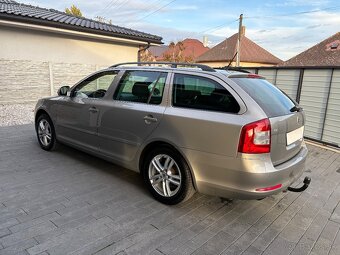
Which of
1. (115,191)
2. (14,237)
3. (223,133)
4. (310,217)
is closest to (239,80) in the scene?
(223,133)

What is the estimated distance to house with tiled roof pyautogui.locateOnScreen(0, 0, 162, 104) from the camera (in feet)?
27.8

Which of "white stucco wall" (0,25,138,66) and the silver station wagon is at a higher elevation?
"white stucco wall" (0,25,138,66)

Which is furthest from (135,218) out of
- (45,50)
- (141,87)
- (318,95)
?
(45,50)

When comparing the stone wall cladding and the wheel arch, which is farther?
the stone wall cladding

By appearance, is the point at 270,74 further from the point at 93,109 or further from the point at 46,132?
the point at 46,132

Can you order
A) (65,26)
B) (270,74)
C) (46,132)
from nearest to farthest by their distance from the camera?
1. (46,132)
2. (270,74)
3. (65,26)

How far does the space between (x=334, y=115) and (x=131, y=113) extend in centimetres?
498

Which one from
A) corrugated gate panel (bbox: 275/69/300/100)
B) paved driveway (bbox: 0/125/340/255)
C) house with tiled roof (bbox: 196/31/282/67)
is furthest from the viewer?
house with tiled roof (bbox: 196/31/282/67)

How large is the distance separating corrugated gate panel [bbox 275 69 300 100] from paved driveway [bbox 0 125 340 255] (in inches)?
128

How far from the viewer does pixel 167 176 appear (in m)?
3.01

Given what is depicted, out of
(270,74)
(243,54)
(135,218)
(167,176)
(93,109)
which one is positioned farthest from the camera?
(243,54)

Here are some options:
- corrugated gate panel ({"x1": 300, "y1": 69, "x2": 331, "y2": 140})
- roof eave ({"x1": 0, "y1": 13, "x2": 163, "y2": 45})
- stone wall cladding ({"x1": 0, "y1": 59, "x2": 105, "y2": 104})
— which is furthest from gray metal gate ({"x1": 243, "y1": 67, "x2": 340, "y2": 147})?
stone wall cladding ({"x1": 0, "y1": 59, "x2": 105, "y2": 104})

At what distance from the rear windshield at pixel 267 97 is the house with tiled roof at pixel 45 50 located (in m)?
8.07

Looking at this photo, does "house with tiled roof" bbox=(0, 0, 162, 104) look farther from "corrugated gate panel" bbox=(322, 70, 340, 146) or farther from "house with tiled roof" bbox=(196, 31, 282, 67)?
"house with tiled roof" bbox=(196, 31, 282, 67)
